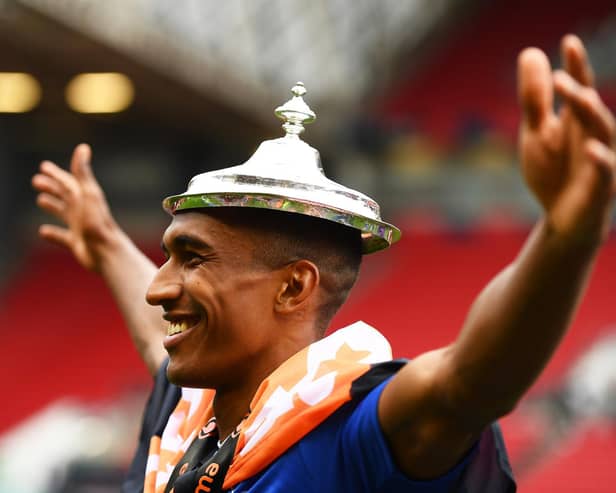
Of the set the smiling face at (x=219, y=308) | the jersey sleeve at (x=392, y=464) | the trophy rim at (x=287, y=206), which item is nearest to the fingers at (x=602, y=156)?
the jersey sleeve at (x=392, y=464)

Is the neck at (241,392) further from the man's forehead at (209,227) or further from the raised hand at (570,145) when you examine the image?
the raised hand at (570,145)

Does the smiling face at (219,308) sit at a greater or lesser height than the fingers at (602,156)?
greater

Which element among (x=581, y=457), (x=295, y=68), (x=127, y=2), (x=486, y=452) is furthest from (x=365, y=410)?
(x=295, y=68)

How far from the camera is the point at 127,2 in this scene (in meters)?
8.59

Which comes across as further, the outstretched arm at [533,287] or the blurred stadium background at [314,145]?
the blurred stadium background at [314,145]

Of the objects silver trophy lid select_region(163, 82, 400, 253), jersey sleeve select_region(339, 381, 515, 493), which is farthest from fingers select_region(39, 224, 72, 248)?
jersey sleeve select_region(339, 381, 515, 493)

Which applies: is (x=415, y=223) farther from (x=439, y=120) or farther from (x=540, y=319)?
(x=540, y=319)

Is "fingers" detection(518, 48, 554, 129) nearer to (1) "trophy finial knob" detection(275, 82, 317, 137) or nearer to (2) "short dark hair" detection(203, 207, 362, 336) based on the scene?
(2) "short dark hair" detection(203, 207, 362, 336)

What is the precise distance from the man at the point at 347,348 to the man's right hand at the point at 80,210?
0.71m

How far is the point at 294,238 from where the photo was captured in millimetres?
2172

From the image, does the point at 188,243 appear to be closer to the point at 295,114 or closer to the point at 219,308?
the point at 219,308

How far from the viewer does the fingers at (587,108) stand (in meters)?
1.49

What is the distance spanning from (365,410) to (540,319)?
0.38 meters

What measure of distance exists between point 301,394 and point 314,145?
10362 millimetres
